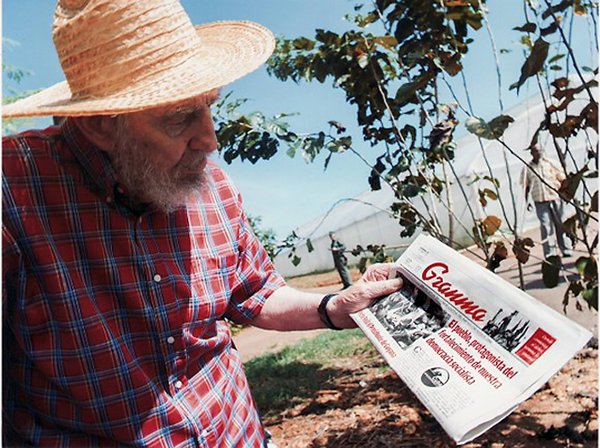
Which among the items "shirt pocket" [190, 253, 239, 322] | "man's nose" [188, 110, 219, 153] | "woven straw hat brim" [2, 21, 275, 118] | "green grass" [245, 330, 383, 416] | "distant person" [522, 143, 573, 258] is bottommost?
"green grass" [245, 330, 383, 416]

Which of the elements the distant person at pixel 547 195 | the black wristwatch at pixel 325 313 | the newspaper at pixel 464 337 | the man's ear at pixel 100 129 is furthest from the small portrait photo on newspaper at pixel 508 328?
the distant person at pixel 547 195

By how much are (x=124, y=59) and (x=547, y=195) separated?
402 cm

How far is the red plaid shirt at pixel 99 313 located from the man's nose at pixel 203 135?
0.17 meters

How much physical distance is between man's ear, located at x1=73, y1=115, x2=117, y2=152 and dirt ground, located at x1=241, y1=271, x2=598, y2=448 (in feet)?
6.74

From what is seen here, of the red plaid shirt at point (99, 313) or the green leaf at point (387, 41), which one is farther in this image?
the green leaf at point (387, 41)

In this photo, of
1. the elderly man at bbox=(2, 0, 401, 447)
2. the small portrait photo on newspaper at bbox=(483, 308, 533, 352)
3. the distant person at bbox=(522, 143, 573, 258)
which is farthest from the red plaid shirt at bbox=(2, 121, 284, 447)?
the distant person at bbox=(522, 143, 573, 258)

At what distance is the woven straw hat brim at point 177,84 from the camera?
102cm

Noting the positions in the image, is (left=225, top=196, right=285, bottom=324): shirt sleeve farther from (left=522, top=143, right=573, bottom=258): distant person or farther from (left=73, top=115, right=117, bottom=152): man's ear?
(left=522, top=143, right=573, bottom=258): distant person

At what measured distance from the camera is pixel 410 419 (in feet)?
8.98

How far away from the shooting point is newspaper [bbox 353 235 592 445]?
1.00 m

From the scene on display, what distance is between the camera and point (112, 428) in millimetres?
1046

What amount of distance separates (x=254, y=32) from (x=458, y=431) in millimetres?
1102

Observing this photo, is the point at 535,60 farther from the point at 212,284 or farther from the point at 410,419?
the point at 410,419

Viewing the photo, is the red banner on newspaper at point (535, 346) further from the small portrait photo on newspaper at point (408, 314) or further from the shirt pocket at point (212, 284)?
the shirt pocket at point (212, 284)
